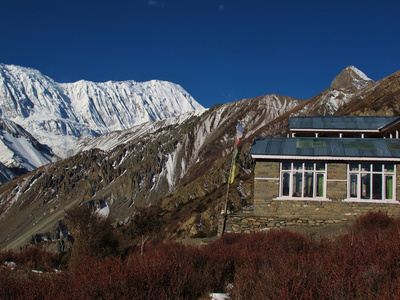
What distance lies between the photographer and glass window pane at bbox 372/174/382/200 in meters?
20.1

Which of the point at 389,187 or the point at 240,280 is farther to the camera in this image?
the point at 389,187

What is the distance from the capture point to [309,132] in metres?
28.7

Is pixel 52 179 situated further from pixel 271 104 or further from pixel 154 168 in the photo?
pixel 271 104

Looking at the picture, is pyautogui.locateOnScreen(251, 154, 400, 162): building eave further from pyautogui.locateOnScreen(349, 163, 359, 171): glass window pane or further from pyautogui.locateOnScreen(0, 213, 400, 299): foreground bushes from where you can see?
pyautogui.locateOnScreen(0, 213, 400, 299): foreground bushes

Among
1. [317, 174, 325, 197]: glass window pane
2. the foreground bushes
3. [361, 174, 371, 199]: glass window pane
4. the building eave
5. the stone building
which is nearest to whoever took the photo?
the foreground bushes

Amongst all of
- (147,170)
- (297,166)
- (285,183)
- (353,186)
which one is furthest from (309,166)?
(147,170)

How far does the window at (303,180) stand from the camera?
2042 cm

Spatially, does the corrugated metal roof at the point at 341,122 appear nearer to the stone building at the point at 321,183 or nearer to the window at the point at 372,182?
the stone building at the point at 321,183

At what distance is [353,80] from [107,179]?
132937mm

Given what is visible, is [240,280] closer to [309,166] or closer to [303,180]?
[303,180]

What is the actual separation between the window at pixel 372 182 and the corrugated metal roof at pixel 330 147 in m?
0.64

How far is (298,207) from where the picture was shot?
20438 millimetres

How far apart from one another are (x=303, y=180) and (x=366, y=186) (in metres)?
3.27

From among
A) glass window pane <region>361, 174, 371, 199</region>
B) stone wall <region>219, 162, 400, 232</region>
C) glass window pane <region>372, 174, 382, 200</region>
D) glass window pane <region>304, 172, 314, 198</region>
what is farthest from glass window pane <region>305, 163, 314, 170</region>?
glass window pane <region>372, 174, 382, 200</region>
